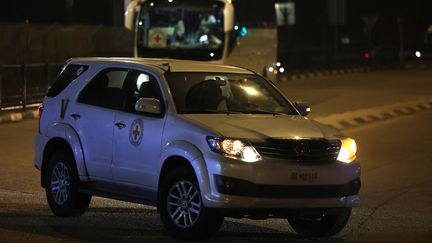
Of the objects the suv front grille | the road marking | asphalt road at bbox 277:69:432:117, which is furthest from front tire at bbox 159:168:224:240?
asphalt road at bbox 277:69:432:117

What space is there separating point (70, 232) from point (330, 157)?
2.44 meters

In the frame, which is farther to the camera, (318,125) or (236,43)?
(236,43)

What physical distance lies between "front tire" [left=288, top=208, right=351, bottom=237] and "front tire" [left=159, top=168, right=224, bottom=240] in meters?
0.84

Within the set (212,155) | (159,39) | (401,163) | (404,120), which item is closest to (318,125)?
(212,155)

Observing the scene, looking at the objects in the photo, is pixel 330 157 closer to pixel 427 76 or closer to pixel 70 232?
pixel 70 232

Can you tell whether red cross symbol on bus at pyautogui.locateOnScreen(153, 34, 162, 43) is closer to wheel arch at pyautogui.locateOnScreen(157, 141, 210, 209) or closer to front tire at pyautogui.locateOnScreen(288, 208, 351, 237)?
front tire at pyautogui.locateOnScreen(288, 208, 351, 237)

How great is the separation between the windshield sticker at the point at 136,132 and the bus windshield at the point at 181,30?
1734cm

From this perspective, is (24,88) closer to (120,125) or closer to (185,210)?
(120,125)

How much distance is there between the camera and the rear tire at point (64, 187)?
9883mm

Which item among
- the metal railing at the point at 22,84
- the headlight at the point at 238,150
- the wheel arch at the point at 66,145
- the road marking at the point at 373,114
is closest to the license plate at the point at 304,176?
the headlight at the point at 238,150

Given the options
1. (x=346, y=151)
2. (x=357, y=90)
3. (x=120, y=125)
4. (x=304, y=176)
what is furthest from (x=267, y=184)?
(x=357, y=90)

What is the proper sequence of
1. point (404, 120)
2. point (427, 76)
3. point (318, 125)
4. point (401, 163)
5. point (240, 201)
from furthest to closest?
point (427, 76)
point (404, 120)
point (401, 163)
point (318, 125)
point (240, 201)

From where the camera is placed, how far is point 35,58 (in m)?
27.3

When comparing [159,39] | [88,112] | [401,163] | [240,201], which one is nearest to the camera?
[240,201]
